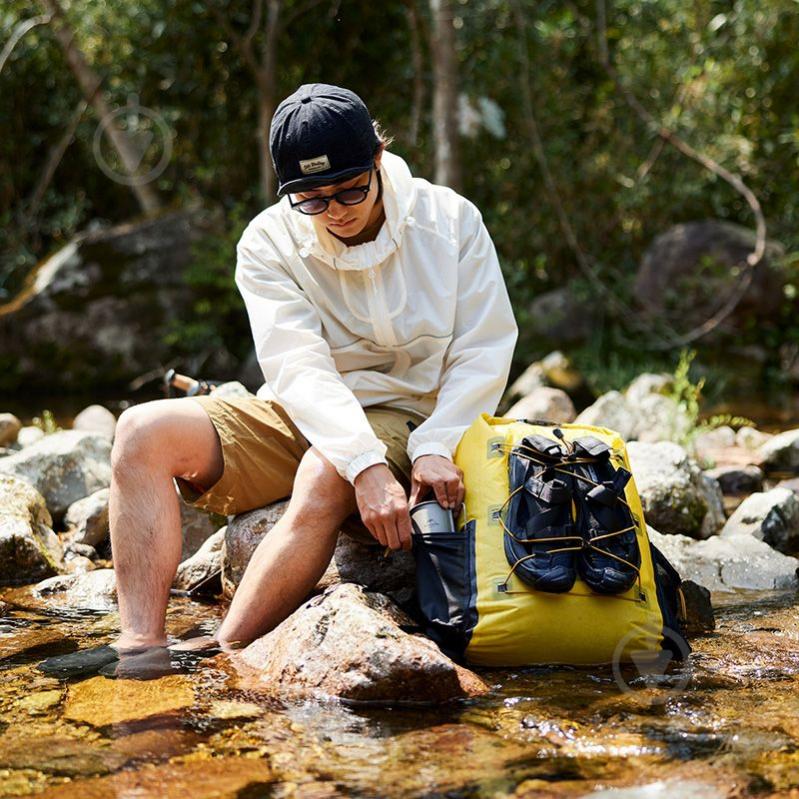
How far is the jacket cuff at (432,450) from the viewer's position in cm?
Answer: 314

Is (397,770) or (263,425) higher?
(263,425)

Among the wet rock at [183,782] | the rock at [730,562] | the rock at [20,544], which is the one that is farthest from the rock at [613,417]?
the wet rock at [183,782]

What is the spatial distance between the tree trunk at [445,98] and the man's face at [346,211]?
5192 millimetres

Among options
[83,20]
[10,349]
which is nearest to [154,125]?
[83,20]

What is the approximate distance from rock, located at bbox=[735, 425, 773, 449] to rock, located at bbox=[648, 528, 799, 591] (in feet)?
8.35

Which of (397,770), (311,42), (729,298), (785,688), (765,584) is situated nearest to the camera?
(397,770)

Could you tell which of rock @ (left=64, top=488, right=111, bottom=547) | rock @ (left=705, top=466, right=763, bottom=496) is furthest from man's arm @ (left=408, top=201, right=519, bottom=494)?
rock @ (left=705, top=466, right=763, bottom=496)

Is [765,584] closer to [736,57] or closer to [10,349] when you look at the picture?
[736,57]

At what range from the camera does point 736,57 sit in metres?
9.55

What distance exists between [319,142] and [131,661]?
60.0 inches

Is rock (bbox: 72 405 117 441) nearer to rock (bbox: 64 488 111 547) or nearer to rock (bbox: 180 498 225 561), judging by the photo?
rock (bbox: 64 488 111 547)

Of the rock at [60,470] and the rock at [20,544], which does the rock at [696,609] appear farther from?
the rock at [60,470]

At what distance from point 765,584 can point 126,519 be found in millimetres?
2296

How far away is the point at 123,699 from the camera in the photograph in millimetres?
2693
